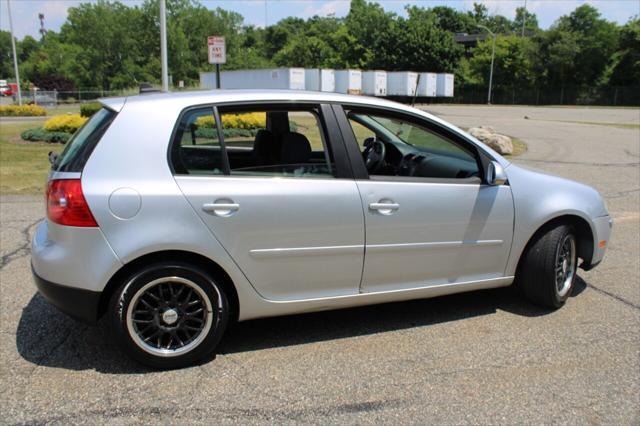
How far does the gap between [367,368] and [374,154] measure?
170 centimetres

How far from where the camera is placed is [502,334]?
3979 mm

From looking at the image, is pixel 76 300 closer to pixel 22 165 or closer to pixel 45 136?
pixel 22 165

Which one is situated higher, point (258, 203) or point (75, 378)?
point (258, 203)

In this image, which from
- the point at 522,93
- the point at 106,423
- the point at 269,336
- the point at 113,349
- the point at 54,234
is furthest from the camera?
the point at 522,93

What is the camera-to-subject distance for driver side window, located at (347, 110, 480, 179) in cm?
405

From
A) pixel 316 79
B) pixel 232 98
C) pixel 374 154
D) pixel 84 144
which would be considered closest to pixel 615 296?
pixel 374 154

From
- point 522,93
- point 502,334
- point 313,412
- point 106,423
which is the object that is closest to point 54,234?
point 106,423

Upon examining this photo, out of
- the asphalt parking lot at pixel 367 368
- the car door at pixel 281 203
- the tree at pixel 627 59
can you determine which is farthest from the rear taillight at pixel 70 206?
the tree at pixel 627 59

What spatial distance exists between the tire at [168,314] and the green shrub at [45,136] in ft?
41.9

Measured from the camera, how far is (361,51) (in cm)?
7919

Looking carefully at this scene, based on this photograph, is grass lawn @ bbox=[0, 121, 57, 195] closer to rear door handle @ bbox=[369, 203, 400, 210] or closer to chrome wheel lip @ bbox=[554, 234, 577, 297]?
rear door handle @ bbox=[369, 203, 400, 210]

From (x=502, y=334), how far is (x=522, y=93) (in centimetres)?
6795

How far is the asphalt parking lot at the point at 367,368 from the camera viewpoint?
9.76 feet

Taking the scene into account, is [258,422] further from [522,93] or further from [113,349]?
[522,93]
